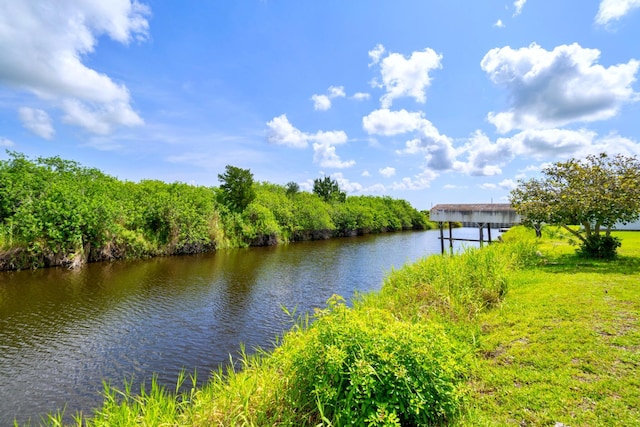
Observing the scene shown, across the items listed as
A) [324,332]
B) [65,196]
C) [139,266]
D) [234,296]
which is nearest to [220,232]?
[139,266]

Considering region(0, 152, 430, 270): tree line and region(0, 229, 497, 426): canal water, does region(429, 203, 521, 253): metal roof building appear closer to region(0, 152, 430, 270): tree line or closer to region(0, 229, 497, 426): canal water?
region(0, 229, 497, 426): canal water

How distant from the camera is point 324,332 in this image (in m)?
3.95

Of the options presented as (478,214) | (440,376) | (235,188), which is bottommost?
(440,376)

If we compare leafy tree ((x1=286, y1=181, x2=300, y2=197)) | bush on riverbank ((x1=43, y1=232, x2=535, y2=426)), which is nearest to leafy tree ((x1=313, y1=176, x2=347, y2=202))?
leafy tree ((x1=286, y1=181, x2=300, y2=197))

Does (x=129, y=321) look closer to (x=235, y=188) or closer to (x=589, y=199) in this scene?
(x=589, y=199)

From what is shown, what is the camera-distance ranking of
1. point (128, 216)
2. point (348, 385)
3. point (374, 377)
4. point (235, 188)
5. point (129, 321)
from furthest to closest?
point (235, 188)
point (128, 216)
point (129, 321)
point (348, 385)
point (374, 377)

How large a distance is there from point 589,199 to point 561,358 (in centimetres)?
907

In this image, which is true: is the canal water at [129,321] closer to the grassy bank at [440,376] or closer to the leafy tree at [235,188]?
the grassy bank at [440,376]

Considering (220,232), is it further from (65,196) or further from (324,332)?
(324,332)

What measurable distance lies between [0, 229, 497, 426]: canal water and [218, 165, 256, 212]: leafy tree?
16.1 m

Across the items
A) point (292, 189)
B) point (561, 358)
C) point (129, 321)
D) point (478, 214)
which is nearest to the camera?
point (561, 358)

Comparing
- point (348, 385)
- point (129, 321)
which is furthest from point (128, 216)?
point (348, 385)

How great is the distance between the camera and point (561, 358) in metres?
4.77

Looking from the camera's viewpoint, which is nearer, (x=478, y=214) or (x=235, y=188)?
(x=478, y=214)
